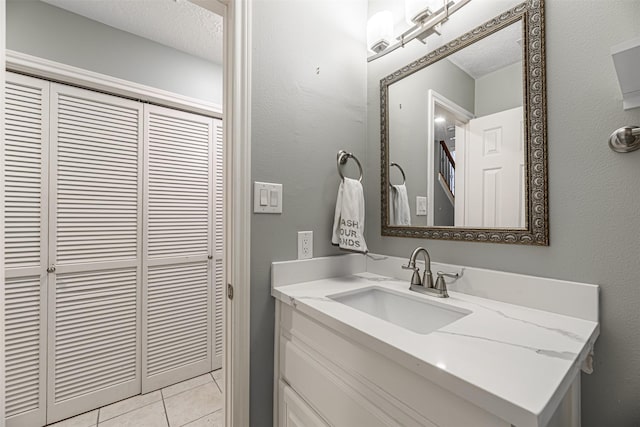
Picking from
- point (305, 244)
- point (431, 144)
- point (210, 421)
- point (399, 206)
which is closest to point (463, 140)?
point (431, 144)

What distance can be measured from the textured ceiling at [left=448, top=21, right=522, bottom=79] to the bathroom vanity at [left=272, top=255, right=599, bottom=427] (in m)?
0.71

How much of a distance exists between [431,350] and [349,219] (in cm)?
69

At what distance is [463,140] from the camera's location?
103 cm

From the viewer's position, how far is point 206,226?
2.11 m

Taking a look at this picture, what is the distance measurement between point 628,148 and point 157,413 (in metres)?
2.46

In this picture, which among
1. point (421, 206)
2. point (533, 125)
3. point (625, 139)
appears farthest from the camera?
point (421, 206)

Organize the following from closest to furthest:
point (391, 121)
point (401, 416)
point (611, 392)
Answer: point (401, 416) < point (611, 392) < point (391, 121)

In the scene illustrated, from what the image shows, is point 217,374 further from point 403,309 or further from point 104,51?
point 104,51

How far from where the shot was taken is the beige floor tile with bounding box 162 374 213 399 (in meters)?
1.86

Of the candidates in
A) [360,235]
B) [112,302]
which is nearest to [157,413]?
[112,302]

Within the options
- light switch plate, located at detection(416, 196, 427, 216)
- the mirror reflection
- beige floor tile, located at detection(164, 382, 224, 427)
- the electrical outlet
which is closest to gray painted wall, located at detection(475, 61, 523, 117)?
the mirror reflection

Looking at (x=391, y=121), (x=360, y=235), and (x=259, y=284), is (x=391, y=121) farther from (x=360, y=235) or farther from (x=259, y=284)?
(x=259, y=284)

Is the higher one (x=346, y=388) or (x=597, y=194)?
(x=597, y=194)

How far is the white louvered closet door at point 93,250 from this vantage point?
1.58 m
